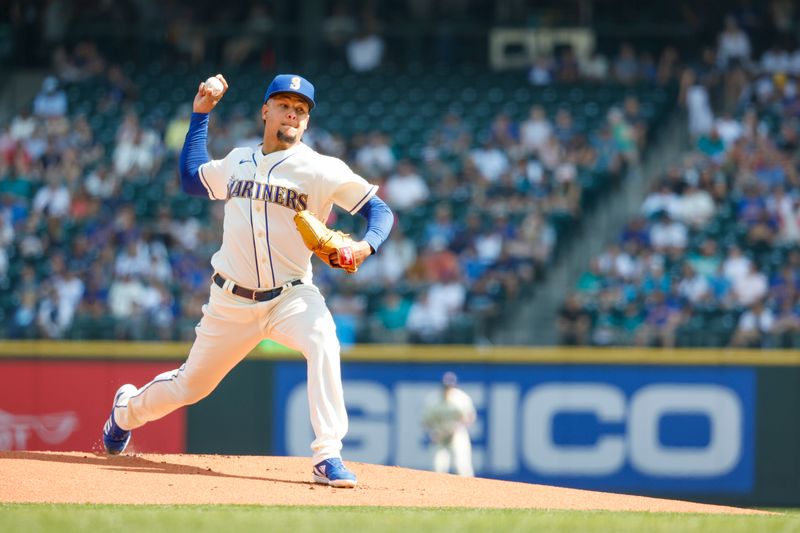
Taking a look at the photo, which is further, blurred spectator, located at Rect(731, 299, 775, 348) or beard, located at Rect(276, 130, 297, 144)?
blurred spectator, located at Rect(731, 299, 775, 348)

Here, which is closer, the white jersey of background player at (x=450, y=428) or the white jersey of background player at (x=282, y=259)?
the white jersey of background player at (x=282, y=259)

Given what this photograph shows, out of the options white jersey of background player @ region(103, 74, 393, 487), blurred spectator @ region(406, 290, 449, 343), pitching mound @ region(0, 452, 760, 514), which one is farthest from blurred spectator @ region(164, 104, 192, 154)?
white jersey of background player @ region(103, 74, 393, 487)

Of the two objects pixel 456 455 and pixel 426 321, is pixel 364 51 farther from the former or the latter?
pixel 456 455

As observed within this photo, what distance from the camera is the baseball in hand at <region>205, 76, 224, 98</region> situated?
7.02m

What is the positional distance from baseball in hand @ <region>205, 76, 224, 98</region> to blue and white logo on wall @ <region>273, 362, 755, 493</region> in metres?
7.09

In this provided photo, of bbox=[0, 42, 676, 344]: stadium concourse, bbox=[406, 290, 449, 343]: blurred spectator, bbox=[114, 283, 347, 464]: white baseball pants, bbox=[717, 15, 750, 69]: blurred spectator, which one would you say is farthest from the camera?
bbox=[717, 15, 750, 69]: blurred spectator

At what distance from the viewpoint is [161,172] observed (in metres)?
16.8

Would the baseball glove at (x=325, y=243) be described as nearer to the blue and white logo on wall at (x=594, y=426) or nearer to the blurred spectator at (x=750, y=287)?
the blue and white logo on wall at (x=594, y=426)

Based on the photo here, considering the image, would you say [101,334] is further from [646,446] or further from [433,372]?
[646,446]

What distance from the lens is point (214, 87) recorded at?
7023mm

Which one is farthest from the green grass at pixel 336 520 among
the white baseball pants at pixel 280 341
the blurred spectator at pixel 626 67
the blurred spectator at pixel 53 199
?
the blurred spectator at pixel 626 67

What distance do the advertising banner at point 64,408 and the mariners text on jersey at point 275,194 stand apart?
7445mm

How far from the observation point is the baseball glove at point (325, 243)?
21.2 feet

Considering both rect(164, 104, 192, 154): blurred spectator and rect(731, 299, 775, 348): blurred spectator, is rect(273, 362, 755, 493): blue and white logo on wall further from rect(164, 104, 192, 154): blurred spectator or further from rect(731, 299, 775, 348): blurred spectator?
rect(164, 104, 192, 154): blurred spectator
